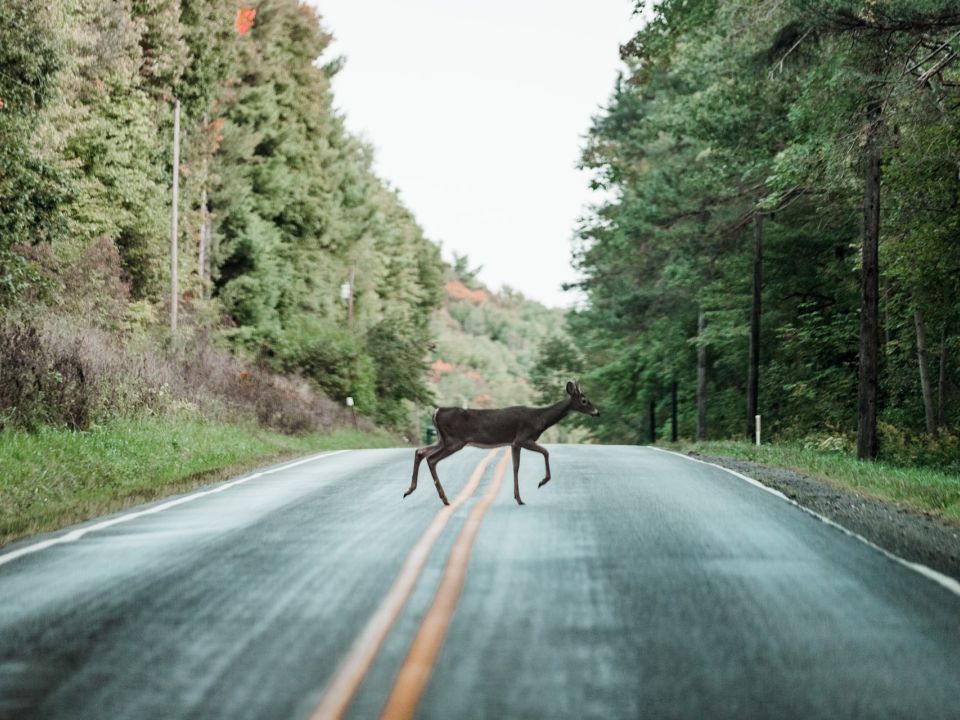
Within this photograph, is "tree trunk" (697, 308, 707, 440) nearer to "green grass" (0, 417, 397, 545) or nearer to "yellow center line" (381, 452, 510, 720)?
"green grass" (0, 417, 397, 545)

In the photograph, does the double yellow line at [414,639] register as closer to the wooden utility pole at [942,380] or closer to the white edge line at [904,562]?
the white edge line at [904,562]

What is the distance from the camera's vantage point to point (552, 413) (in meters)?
11.0

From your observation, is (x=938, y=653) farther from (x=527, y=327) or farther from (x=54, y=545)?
(x=527, y=327)

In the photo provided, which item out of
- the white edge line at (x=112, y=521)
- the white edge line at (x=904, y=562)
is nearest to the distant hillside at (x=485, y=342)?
the white edge line at (x=112, y=521)

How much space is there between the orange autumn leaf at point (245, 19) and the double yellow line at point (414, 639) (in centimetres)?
4273

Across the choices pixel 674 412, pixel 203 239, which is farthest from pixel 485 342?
pixel 203 239

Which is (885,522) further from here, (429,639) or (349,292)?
(349,292)

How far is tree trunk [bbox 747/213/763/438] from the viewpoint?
33.0 m

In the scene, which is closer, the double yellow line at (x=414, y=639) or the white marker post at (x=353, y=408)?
the double yellow line at (x=414, y=639)

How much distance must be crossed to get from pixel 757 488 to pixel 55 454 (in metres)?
9.88

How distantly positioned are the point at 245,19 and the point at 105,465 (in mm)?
36734

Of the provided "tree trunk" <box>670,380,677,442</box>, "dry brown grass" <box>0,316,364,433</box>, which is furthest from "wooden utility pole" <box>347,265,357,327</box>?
"dry brown grass" <box>0,316,364,433</box>

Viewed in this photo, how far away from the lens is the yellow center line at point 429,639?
4.77 meters

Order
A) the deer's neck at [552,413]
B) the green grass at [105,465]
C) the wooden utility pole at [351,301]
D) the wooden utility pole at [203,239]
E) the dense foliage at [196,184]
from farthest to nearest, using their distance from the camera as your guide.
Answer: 1. the wooden utility pole at [351,301]
2. the wooden utility pole at [203,239]
3. the dense foliage at [196,184]
4. the green grass at [105,465]
5. the deer's neck at [552,413]
